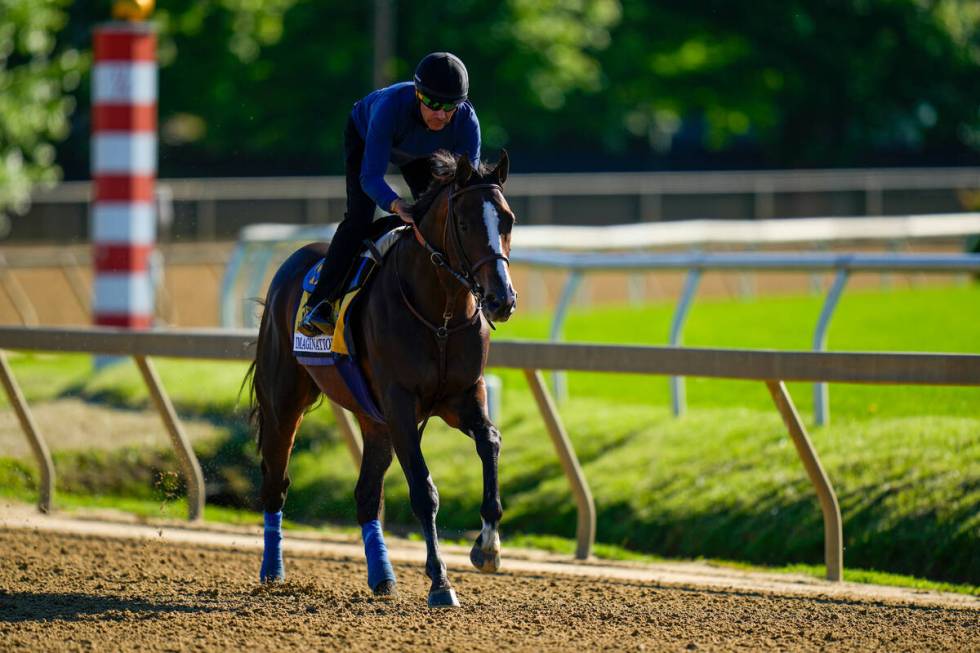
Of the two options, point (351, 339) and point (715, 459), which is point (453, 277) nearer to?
point (351, 339)

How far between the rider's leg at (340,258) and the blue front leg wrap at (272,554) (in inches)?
38.4

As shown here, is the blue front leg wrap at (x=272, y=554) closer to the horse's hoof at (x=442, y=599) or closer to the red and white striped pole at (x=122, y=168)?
the horse's hoof at (x=442, y=599)

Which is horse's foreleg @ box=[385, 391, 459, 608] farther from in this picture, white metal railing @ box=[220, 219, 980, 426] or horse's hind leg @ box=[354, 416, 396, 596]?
white metal railing @ box=[220, 219, 980, 426]

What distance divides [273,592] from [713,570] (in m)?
2.29

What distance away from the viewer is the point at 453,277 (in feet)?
21.5

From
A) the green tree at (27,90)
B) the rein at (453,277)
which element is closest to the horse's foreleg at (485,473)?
the rein at (453,277)

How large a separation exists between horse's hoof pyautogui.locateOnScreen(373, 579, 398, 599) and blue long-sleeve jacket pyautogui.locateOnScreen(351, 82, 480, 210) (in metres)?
1.54

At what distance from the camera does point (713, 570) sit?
27.0 feet

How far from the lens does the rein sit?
6220mm

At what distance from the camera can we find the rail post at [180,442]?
9.30 metres

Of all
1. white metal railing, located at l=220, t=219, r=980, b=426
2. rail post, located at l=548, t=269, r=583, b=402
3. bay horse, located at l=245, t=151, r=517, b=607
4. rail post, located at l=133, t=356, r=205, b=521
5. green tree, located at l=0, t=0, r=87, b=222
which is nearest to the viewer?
bay horse, located at l=245, t=151, r=517, b=607

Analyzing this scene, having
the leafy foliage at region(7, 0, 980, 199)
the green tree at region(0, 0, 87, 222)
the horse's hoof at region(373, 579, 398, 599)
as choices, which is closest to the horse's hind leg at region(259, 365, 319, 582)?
the horse's hoof at region(373, 579, 398, 599)

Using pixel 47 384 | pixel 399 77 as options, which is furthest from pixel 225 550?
pixel 399 77

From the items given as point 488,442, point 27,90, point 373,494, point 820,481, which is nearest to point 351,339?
point 373,494
